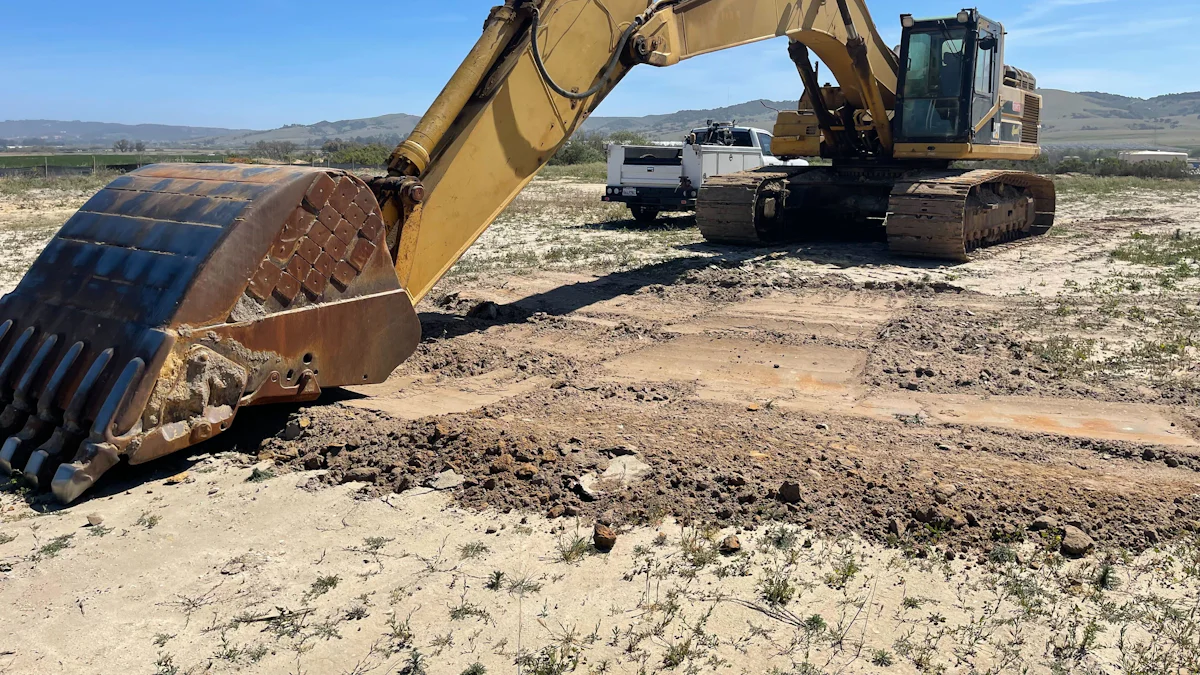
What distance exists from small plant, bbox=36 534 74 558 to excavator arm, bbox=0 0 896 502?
0.29 metres

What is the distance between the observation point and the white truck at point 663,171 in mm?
17547

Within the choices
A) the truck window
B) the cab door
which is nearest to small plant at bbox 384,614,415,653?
the cab door

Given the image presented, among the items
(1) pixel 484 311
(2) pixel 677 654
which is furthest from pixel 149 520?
(1) pixel 484 311

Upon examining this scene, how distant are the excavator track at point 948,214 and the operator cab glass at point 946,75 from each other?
0.69 m

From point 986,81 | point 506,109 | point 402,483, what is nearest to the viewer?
point 402,483

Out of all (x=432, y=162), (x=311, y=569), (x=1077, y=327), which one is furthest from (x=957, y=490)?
(x=1077, y=327)

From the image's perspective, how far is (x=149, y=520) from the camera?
165 inches

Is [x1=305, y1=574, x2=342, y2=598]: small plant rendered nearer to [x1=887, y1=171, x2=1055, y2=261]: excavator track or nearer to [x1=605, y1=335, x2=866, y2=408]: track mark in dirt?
[x1=605, y1=335, x2=866, y2=408]: track mark in dirt

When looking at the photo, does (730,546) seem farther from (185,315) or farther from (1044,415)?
(1044,415)

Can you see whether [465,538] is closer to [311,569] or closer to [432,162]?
[311,569]

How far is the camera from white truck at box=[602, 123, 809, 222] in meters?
17.5

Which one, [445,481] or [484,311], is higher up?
[484,311]

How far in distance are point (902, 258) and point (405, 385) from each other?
329 inches

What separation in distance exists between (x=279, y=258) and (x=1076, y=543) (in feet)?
13.2
